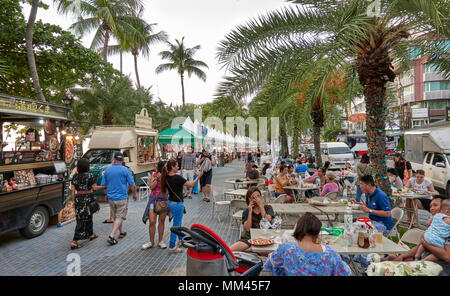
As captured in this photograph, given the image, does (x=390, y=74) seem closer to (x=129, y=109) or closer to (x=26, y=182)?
(x=26, y=182)

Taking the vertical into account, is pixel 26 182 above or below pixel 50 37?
below

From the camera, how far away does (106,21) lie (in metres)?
19.8

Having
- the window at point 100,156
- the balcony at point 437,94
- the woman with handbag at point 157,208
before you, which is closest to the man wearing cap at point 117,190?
the woman with handbag at point 157,208

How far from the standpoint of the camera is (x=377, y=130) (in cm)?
650

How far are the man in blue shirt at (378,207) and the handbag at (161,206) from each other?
3572mm

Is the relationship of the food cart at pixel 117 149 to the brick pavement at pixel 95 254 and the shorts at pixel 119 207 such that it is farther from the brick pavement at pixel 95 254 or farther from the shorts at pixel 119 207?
the shorts at pixel 119 207

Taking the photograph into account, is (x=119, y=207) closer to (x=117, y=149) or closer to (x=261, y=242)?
(x=261, y=242)

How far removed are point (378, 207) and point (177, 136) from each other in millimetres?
13631

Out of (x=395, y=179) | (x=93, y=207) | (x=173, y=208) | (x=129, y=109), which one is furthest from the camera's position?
(x=129, y=109)

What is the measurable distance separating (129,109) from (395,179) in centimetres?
1795

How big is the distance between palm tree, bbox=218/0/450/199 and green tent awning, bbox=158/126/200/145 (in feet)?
36.4

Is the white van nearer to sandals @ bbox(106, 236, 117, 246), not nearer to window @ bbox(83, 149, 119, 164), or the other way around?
window @ bbox(83, 149, 119, 164)

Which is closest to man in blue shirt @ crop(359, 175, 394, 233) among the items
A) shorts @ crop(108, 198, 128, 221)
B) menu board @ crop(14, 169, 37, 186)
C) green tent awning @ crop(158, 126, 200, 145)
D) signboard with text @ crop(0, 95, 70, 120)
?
shorts @ crop(108, 198, 128, 221)
